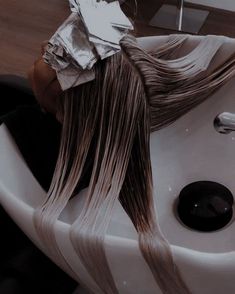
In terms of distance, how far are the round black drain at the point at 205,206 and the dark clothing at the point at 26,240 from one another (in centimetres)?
22

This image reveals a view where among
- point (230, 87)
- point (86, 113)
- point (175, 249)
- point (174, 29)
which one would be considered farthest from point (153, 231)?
point (174, 29)

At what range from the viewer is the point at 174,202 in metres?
0.84

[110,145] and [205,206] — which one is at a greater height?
[110,145]

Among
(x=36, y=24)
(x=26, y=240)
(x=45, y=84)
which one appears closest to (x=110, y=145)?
(x=45, y=84)

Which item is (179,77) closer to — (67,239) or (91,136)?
(91,136)

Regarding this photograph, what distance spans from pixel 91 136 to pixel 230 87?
0.92ft

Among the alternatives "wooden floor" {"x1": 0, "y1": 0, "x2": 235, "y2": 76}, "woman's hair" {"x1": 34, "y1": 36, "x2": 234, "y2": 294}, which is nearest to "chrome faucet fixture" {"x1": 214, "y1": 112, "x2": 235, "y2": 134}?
"woman's hair" {"x1": 34, "y1": 36, "x2": 234, "y2": 294}

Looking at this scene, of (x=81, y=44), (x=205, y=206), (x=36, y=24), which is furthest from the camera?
(x=36, y=24)

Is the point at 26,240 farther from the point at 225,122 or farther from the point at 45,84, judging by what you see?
the point at 225,122

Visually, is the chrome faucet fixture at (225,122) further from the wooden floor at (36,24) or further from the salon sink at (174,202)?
the wooden floor at (36,24)

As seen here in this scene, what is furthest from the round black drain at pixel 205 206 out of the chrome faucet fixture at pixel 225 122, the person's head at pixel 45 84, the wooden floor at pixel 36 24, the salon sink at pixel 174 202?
the wooden floor at pixel 36 24

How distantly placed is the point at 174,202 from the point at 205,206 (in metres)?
0.06

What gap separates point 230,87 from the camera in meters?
0.89

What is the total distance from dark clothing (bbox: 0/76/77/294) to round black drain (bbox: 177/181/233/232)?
0.72ft
